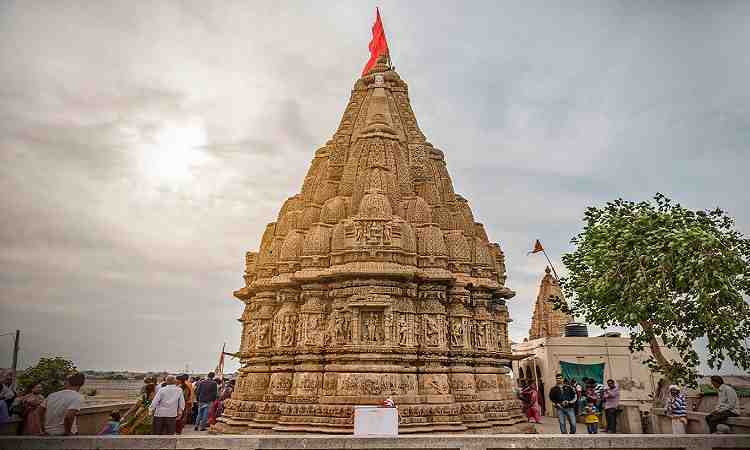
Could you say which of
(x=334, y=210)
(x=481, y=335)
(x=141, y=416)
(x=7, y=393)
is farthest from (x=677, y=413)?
(x=7, y=393)

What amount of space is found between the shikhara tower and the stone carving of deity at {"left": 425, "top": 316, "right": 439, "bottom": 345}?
0.03 metres

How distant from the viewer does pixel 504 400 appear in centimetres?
1752

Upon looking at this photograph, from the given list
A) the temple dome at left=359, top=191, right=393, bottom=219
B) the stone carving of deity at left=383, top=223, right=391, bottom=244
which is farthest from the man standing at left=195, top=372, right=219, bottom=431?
the temple dome at left=359, top=191, right=393, bottom=219

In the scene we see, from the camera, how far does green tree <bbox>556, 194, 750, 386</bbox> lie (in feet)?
48.4

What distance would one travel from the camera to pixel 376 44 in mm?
24547

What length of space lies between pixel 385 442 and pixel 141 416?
9106mm

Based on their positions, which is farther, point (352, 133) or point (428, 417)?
point (352, 133)

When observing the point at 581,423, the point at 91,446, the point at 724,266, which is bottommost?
the point at 581,423

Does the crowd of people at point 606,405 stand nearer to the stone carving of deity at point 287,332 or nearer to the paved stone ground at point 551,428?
the paved stone ground at point 551,428

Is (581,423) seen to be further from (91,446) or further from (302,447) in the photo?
(91,446)

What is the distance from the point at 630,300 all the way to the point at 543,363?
10.9m

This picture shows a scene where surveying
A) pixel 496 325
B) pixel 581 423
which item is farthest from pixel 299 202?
pixel 581 423

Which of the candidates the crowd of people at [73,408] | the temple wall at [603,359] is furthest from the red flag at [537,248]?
the crowd of people at [73,408]

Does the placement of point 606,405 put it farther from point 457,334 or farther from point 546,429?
point 457,334
